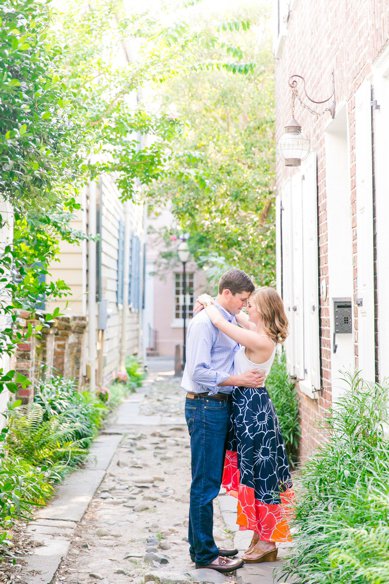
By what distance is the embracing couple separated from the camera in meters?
4.01

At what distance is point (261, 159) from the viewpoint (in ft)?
41.8

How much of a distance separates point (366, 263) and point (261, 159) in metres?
9.24

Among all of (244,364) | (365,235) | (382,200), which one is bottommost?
(244,364)

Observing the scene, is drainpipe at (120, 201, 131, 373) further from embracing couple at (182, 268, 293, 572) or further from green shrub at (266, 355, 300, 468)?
embracing couple at (182, 268, 293, 572)

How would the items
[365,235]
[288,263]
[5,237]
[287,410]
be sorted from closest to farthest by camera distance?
[365,235] < [5,237] < [287,410] < [288,263]

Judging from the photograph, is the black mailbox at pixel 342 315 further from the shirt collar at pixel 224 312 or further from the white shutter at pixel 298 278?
the white shutter at pixel 298 278

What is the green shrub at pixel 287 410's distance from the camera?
6.61 metres

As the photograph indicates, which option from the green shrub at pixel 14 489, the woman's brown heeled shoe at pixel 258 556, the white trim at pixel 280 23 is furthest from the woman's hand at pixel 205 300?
the white trim at pixel 280 23

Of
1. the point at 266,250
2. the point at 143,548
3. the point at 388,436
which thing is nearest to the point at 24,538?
the point at 143,548

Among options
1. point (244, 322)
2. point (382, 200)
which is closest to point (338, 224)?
point (244, 322)

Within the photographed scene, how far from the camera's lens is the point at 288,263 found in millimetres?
7152

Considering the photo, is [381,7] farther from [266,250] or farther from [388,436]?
[266,250]

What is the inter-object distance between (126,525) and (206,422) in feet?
5.65

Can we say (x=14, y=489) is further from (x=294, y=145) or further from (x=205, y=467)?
(x=294, y=145)
